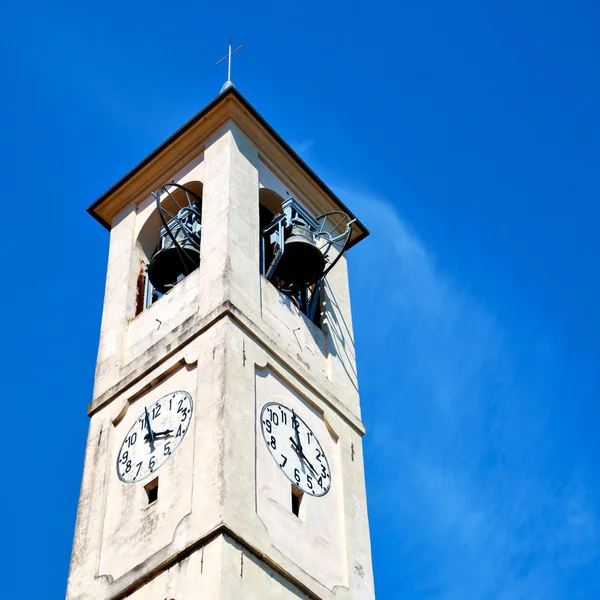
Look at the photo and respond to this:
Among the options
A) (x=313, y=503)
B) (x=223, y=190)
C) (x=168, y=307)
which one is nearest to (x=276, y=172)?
(x=223, y=190)

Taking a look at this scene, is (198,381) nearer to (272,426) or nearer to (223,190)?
(272,426)

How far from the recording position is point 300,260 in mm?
26625

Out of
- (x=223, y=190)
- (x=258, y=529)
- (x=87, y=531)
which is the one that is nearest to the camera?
(x=258, y=529)

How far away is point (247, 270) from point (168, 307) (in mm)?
1560

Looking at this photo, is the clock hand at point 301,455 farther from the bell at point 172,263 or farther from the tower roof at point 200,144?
the tower roof at point 200,144

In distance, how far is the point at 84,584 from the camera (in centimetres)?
2205

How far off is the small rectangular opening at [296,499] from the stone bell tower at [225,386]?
0.09 feet

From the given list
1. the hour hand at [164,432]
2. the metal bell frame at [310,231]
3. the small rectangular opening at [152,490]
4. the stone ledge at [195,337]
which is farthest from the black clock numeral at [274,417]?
the metal bell frame at [310,231]

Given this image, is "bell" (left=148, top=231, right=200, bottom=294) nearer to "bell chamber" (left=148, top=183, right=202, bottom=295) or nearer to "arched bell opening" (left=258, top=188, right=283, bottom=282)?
"bell chamber" (left=148, top=183, right=202, bottom=295)

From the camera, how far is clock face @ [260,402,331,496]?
2283cm

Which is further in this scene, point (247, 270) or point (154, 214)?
point (154, 214)

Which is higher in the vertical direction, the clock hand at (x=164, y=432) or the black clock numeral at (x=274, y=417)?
the black clock numeral at (x=274, y=417)

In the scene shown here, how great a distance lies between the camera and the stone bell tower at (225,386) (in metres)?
21.2

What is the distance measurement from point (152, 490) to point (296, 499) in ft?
7.37
